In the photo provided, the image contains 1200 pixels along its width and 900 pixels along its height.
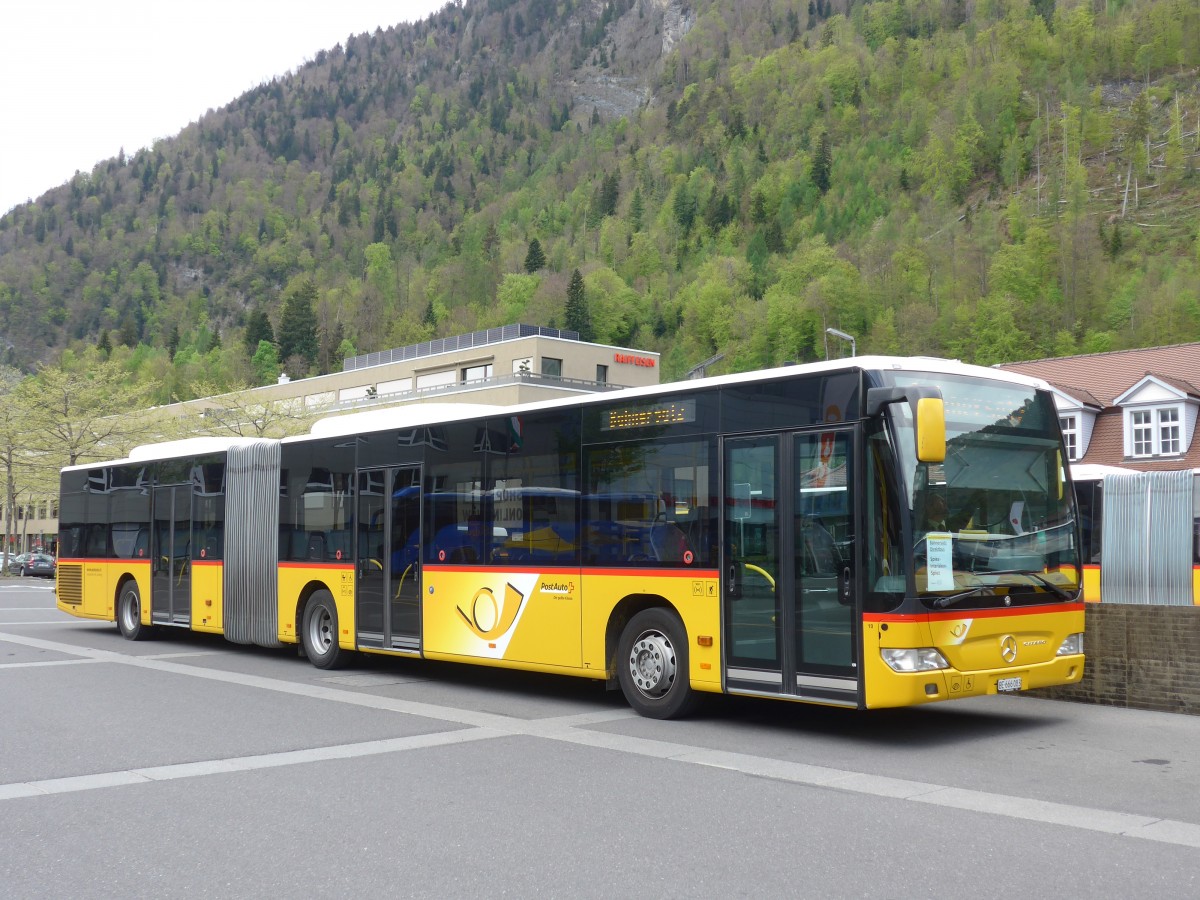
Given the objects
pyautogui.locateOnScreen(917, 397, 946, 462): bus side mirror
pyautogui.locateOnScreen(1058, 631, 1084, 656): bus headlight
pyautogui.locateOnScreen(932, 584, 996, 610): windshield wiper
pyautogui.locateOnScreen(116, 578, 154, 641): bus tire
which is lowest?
pyautogui.locateOnScreen(116, 578, 154, 641): bus tire

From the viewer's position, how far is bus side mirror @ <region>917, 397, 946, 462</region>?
8930mm

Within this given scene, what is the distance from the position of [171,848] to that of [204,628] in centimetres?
1274

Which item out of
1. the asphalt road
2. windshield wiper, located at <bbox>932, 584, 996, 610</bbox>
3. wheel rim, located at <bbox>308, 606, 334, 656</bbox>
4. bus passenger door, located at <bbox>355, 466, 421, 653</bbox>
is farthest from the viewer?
wheel rim, located at <bbox>308, 606, 334, 656</bbox>

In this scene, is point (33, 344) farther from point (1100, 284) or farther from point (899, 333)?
point (1100, 284)

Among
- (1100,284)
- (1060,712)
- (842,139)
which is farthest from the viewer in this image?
(842,139)

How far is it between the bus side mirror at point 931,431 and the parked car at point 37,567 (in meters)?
56.5

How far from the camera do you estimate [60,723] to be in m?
10.8

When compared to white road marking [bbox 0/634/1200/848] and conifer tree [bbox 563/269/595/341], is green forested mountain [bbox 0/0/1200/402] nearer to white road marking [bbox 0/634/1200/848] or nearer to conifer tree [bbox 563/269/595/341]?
conifer tree [bbox 563/269/595/341]

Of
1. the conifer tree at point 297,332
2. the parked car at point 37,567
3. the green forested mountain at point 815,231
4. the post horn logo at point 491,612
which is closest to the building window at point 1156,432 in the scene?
the post horn logo at point 491,612

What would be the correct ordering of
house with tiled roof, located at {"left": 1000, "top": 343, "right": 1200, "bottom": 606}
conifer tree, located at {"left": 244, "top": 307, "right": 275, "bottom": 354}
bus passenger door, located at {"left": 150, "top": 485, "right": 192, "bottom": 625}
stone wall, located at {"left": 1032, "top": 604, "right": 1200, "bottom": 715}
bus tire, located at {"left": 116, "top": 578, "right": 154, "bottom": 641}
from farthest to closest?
conifer tree, located at {"left": 244, "top": 307, "right": 275, "bottom": 354} < house with tiled roof, located at {"left": 1000, "top": 343, "right": 1200, "bottom": 606} < bus tire, located at {"left": 116, "top": 578, "right": 154, "bottom": 641} < bus passenger door, located at {"left": 150, "top": 485, "right": 192, "bottom": 625} < stone wall, located at {"left": 1032, "top": 604, "right": 1200, "bottom": 715}

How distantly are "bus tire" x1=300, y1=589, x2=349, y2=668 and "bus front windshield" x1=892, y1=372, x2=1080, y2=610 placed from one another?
28.6 ft

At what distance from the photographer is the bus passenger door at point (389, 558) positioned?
1430cm

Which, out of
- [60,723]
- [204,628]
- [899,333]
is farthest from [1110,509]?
[899,333]

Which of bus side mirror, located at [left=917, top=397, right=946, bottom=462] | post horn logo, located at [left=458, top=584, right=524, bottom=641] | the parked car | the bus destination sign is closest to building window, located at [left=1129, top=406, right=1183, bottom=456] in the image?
post horn logo, located at [left=458, top=584, right=524, bottom=641]
